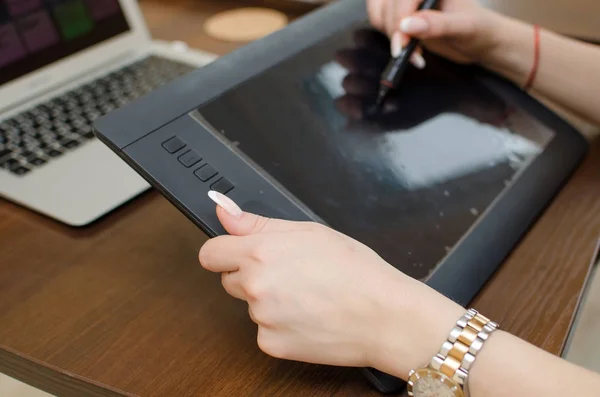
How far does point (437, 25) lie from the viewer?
1.88 ft

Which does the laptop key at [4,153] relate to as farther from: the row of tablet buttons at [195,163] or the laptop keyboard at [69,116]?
the row of tablet buttons at [195,163]

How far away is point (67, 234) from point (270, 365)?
0.83 ft

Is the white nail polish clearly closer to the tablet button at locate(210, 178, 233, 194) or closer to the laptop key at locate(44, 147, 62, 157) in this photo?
the tablet button at locate(210, 178, 233, 194)

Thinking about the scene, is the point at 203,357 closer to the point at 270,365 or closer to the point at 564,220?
the point at 270,365

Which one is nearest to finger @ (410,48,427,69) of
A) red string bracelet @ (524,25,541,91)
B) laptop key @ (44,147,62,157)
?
red string bracelet @ (524,25,541,91)

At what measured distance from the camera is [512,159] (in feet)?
1.68

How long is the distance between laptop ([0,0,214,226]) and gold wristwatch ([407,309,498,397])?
0.34 m

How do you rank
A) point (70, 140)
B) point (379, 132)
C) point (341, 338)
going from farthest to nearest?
1. point (70, 140)
2. point (379, 132)
3. point (341, 338)

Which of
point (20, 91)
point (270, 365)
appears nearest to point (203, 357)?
point (270, 365)

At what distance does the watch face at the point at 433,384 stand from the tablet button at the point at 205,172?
20 cm

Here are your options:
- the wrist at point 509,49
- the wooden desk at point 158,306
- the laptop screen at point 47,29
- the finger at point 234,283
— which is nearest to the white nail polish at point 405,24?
the wrist at point 509,49

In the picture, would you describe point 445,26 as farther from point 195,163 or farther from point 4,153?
point 4,153

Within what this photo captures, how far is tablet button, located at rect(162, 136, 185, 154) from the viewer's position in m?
0.39

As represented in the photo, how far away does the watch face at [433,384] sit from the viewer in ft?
1.11
